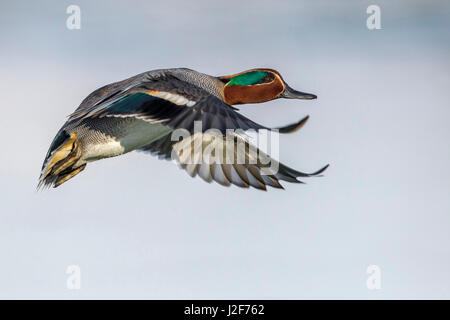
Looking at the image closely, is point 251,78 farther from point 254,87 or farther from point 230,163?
point 230,163

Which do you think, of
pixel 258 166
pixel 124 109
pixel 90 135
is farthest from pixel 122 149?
pixel 258 166

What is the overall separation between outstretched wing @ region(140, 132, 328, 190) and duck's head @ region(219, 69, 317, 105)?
21cm

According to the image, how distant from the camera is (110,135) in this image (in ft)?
8.51

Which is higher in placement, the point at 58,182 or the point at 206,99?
the point at 206,99

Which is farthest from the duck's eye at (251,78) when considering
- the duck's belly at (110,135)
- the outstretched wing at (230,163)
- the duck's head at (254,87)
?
the duck's belly at (110,135)

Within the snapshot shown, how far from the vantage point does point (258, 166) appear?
270 cm

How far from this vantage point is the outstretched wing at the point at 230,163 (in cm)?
266

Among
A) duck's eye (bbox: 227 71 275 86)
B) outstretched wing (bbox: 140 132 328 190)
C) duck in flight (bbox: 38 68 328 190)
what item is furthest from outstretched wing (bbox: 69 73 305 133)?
duck's eye (bbox: 227 71 275 86)

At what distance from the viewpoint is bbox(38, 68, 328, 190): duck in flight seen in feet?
7.47

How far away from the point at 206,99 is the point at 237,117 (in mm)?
144

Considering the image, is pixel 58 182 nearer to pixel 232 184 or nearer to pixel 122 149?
pixel 122 149

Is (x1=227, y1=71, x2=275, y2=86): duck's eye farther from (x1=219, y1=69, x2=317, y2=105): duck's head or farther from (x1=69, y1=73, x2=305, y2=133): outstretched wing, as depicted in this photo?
(x1=69, y1=73, x2=305, y2=133): outstretched wing

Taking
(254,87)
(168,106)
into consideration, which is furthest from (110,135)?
(254,87)

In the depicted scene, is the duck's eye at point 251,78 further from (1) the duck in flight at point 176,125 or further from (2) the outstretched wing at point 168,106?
(2) the outstretched wing at point 168,106
